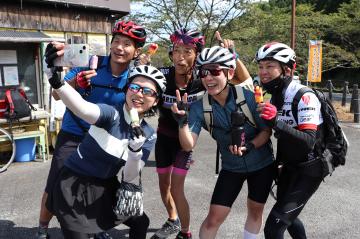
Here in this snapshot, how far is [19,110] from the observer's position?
21.4 feet

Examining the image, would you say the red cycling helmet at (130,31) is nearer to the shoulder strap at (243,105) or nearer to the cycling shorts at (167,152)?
the shoulder strap at (243,105)

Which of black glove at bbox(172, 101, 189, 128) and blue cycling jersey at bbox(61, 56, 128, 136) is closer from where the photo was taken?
black glove at bbox(172, 101, 189, 128)

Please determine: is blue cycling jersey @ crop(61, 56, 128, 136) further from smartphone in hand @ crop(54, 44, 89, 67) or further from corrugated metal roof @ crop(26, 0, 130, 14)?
corrugated metal roof @ crop(26, 0, 130, 14)

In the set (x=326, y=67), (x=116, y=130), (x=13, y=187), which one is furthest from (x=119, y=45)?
(x=326, y=67)

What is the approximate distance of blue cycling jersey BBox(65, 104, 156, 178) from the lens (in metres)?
2.39

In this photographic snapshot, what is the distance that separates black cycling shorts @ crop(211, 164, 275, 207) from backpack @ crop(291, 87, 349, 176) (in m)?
0.45

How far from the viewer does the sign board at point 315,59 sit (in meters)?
12.4

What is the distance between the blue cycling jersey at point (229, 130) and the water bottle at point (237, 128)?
0.50 ft

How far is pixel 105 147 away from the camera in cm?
238

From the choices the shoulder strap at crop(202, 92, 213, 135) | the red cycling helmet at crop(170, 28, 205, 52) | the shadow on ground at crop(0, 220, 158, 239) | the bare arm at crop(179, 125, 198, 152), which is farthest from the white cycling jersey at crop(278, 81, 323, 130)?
the shadow on ground at crop(0, 220, 158, 239)

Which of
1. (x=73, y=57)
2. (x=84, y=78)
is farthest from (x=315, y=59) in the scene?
(x=73, y=57)

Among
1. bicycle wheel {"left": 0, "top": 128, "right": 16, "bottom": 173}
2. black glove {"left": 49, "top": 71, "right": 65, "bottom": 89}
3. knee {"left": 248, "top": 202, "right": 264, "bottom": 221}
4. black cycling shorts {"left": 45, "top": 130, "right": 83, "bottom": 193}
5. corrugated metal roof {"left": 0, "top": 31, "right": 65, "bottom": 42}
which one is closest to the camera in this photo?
black glove {"left": 49, "top": 71, "right": 65, "bottom": 89}

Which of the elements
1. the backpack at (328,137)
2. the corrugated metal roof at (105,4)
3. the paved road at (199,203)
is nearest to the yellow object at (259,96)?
the backpack at (328,137)

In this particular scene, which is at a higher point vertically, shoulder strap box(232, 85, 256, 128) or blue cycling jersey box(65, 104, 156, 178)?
shoulder strap box(232, 85, 256, 128)
